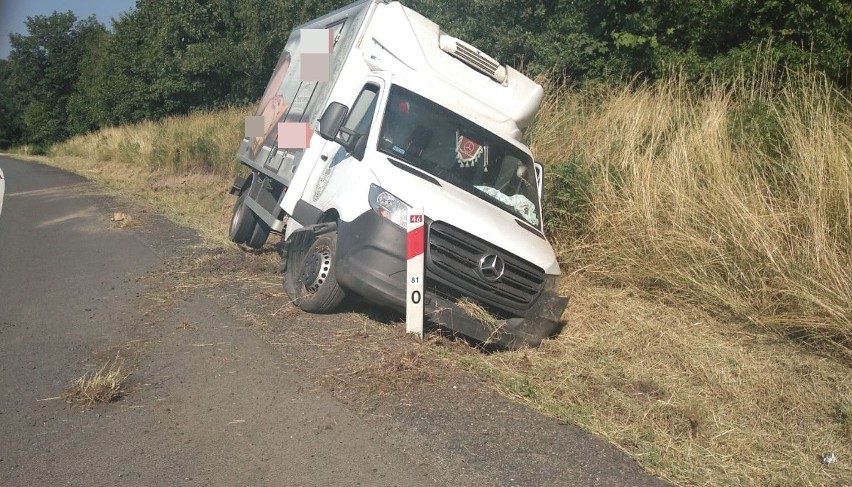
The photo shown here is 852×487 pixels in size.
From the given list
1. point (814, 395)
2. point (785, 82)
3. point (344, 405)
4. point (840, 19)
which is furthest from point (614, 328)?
point (840, 19)

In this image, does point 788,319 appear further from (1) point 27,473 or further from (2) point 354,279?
(1) point 27,473

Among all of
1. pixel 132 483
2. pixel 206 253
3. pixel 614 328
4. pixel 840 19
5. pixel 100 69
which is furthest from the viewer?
pixel 100 69

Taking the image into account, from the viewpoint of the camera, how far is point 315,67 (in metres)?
10.7

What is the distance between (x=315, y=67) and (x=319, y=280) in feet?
13.2

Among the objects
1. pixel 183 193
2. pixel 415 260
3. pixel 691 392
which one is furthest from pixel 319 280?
pixel 183 193

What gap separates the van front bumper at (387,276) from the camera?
6.93m

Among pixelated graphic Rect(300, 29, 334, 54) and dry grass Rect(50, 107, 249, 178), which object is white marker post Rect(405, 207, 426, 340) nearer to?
pixelated graphic Rect(300, 29, 334, 54)

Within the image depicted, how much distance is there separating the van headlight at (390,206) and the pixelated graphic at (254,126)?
574 cm

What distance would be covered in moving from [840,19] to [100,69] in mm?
45438

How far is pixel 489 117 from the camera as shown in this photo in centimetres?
875

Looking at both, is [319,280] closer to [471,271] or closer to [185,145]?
[471,271]

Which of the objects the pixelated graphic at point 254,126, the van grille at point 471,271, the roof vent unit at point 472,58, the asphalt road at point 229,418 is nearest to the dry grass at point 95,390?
the asphalt road at point 229,418

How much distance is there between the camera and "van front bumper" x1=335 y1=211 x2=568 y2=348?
693 cm

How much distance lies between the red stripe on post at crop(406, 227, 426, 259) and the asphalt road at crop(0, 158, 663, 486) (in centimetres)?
90
